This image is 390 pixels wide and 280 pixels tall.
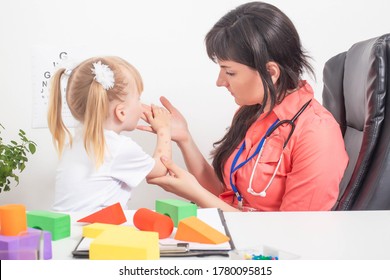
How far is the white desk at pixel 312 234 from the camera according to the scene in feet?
3.05

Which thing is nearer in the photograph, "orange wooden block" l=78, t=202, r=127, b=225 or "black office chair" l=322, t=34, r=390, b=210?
"orange wooden block" l=78, t=202, r=127, b=225

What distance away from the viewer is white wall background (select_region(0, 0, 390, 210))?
8.02 feet

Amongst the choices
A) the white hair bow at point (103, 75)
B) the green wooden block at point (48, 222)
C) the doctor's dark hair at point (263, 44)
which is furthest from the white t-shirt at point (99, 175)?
the green wooden block at point (48, 222)

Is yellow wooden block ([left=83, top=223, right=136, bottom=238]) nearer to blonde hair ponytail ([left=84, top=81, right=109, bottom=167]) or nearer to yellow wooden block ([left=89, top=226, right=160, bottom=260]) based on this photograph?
yellow wooden block ([left=89, top=226, right=160, bottom=260])

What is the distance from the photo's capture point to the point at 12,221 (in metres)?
0.86

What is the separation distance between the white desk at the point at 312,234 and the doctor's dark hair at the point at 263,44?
0.58 m

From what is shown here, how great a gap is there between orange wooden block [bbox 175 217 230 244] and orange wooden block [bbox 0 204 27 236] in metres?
0.27

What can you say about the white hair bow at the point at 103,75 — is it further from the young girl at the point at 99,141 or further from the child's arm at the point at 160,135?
the child's arm at the point at 160,135

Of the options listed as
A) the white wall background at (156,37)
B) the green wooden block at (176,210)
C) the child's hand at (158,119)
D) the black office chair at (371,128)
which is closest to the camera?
the green wooden block at (176,210)

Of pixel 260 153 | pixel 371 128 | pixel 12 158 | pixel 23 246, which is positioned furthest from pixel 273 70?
pixel 12 158

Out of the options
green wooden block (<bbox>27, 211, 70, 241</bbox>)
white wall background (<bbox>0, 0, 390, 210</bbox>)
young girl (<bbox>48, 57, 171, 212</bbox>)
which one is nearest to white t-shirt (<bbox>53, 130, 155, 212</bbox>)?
young girl (<bbox>48, 57, 171, 212</bbox>)

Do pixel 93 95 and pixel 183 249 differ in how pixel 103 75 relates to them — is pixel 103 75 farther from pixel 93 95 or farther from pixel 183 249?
pixel 183 249
